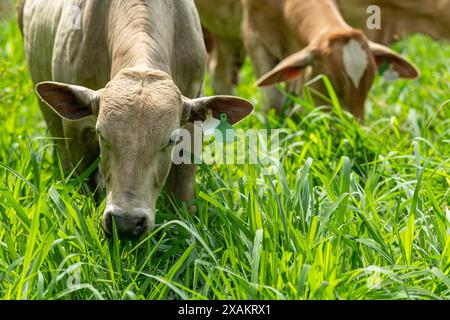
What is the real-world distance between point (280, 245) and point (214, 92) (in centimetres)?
449

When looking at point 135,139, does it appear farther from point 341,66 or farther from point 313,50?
point 313,50

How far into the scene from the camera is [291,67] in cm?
694

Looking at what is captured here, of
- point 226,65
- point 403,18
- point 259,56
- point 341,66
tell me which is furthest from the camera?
point 403,18

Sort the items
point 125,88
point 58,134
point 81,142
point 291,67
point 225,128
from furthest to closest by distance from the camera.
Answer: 1. point 291,67
2. point 58,134
3. point 81,142
4. point 225,128
5. point 125,88

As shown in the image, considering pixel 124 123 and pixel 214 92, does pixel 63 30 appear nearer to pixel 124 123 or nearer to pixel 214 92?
pixel 124 123

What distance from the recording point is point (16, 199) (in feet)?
15.3

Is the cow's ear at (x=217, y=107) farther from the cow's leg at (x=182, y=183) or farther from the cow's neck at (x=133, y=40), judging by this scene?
the cow's leg at (x=182, y=183)

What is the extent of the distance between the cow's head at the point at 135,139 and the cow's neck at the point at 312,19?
294 centimetres

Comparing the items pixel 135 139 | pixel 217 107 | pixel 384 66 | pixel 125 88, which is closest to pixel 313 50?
pixel 384 66

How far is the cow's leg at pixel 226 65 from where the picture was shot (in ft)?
28.7

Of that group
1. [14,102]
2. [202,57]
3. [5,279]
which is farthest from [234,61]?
[5,279]

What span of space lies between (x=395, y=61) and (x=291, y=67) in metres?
0.77

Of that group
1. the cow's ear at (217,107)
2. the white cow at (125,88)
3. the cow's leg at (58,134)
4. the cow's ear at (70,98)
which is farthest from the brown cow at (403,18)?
the cow's ear at (70,98)
